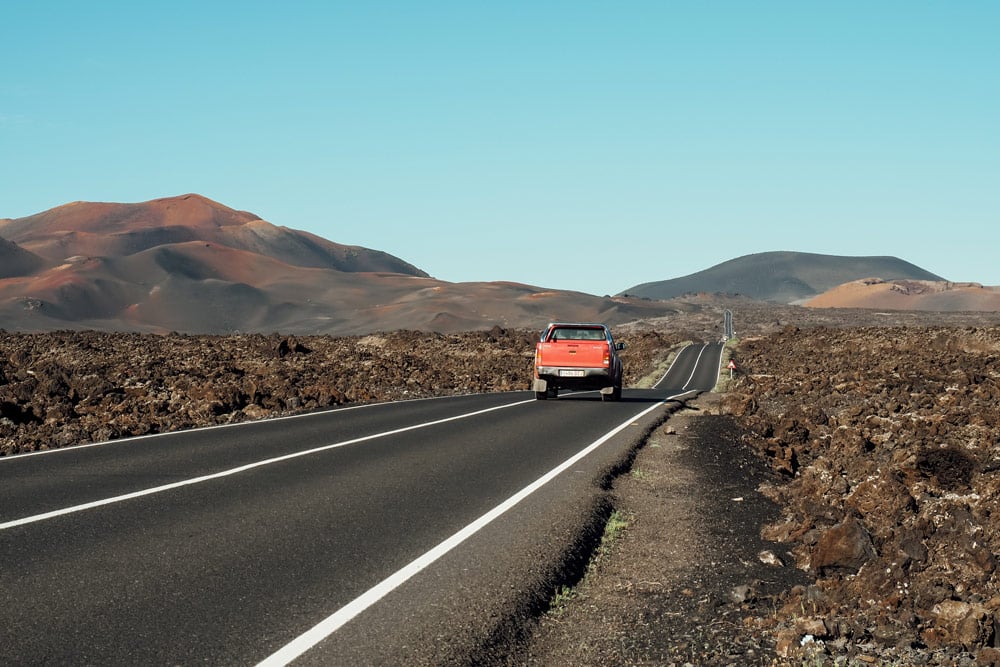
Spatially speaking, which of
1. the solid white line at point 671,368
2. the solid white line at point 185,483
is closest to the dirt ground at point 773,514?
the solid white line at point 185,483

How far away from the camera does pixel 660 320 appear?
18325 centimetres

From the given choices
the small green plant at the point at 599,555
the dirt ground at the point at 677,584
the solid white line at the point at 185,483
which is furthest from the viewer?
the solid white line at the point at 185,483

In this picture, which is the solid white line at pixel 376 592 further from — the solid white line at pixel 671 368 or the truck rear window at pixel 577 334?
the solid white line at pixel 671 368

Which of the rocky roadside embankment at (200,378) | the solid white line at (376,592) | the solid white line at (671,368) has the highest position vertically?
the solid white line at (376,592)

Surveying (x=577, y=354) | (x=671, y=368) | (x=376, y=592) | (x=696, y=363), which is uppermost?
(x=577, y=354)

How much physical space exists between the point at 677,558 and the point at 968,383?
1965 centimetres

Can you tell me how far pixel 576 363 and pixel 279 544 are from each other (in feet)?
57.1

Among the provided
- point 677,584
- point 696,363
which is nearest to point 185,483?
point 677,584

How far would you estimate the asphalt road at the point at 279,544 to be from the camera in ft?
18.1

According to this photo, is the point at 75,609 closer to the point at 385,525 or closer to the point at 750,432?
the point at 385,525

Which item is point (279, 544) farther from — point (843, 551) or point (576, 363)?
point (576, 363)

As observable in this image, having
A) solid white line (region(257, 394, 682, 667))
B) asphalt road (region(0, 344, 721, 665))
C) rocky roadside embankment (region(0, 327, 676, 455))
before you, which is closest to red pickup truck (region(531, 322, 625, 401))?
rocky roadside embankment (region(0, 327, 676, 455))

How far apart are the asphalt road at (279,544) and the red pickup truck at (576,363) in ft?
30.3

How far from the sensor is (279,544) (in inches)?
310
